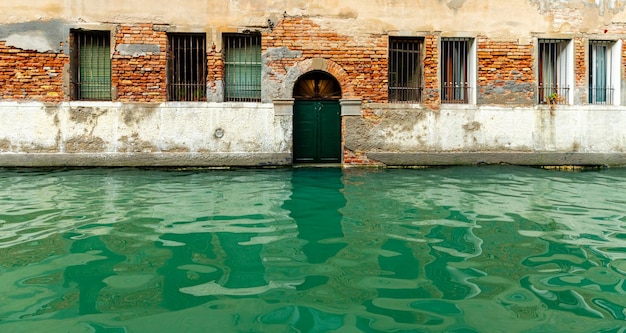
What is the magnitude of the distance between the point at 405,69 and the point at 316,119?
228 cm

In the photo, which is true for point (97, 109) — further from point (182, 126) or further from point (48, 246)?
point (48, 246)

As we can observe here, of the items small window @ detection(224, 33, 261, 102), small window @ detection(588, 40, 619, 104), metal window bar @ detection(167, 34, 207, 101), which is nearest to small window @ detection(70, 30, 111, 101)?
metal window bar @ detection(167, 34, 207, 101)

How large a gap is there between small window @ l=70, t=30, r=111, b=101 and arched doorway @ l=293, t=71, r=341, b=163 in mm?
3941

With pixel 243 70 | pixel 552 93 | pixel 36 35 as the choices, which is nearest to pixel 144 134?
pixel 243 70

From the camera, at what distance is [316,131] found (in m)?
10.5

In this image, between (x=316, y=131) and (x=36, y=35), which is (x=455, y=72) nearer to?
(x=316, y=131)

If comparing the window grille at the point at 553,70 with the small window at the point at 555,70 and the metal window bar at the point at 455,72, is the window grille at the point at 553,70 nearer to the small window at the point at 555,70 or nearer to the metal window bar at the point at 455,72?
the small window at the point at 555,70

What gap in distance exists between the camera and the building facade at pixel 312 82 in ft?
31.6

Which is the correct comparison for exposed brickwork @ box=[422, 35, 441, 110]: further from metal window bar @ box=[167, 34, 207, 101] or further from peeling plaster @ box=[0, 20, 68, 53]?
peeling plaster @ box=[0, 20, 68, 53]

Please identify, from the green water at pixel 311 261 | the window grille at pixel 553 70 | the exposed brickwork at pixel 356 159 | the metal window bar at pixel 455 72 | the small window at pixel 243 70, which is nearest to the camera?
the green water at pixel 311 261

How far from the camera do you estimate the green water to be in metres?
2.34

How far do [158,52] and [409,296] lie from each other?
8.61m

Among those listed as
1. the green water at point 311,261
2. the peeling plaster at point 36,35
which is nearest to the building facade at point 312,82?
the peeling plaster at point 36,35

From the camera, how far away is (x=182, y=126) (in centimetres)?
987
